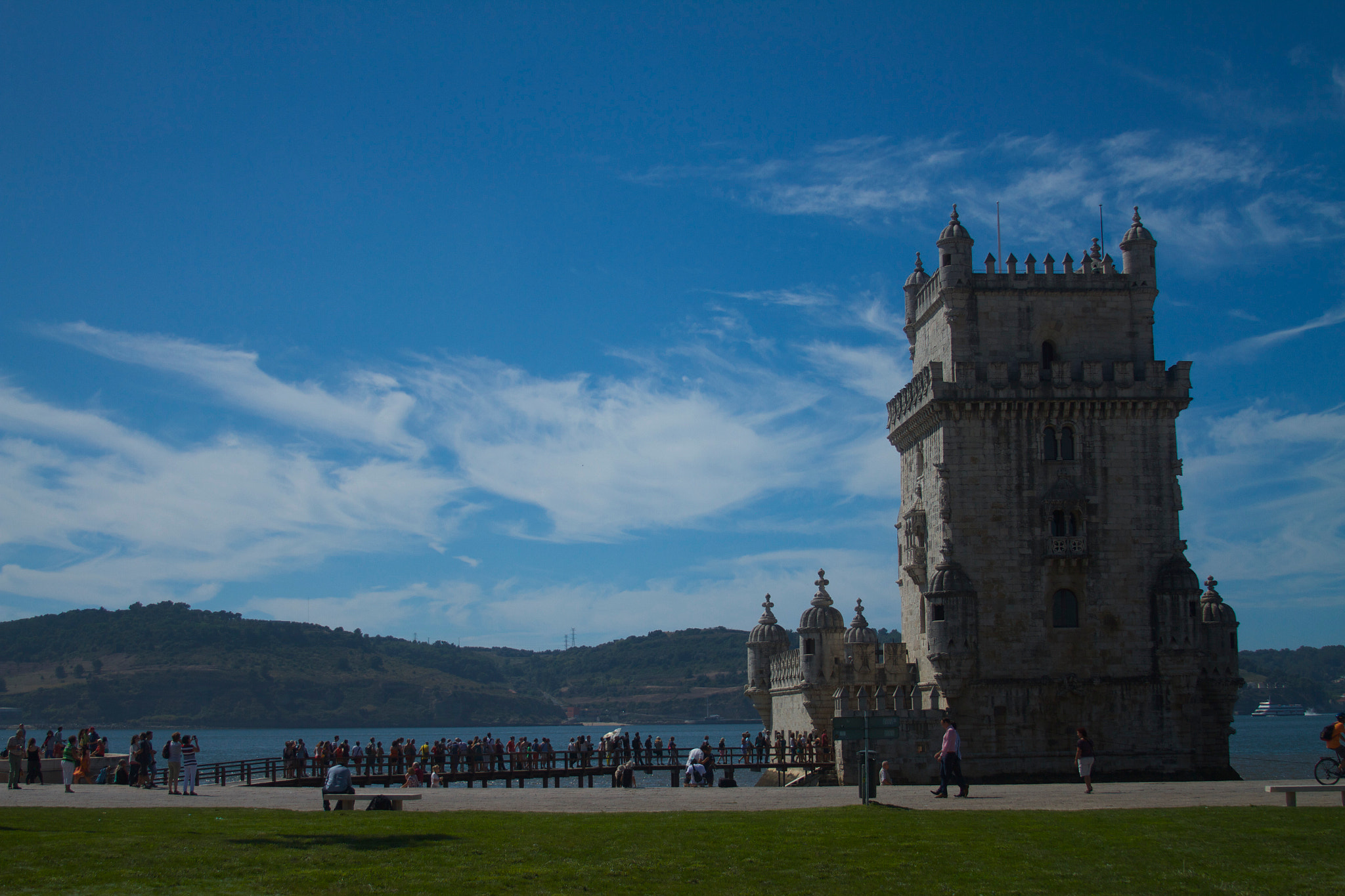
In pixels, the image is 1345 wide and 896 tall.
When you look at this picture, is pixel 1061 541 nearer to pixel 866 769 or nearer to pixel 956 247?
pixel 956 247

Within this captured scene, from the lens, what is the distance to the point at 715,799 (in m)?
30.1

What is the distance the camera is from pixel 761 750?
50812 millimetres

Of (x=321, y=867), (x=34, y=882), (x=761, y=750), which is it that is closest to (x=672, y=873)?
(x=321, y=867)

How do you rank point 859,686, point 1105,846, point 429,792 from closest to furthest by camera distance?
point 1105,846 → point 429,792 → point 859,686

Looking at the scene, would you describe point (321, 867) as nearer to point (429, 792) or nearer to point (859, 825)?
point (859, 825)

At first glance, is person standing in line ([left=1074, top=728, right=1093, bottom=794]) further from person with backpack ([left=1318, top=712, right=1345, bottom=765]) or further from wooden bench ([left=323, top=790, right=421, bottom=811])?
wooden bench ([left=323, top=790, right=421, bottom=811])

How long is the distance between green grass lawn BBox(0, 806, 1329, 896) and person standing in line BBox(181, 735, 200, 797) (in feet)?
30.4

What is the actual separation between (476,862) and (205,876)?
11.9 ft

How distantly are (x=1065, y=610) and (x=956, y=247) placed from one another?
44.8 ft

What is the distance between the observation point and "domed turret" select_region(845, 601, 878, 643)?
49.8 metres

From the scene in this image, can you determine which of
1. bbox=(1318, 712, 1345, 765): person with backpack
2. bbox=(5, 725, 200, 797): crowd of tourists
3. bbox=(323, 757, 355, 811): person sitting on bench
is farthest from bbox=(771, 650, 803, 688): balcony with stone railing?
bbox=(323, 757, 355, 811): person sitting on bench

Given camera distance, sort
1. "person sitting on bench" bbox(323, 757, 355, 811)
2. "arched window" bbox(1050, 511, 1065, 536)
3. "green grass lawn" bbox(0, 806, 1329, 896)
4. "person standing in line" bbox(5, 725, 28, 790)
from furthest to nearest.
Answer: "arched window" bbox(1050, 511, 1065, 536), "person standing in line" bbox(5, 725, 28, 790), "person sitting on bench" bbox(323, 757, 355, 811), "green grass lawn" bbox(0, 806, 1329, 896)

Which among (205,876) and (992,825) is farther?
(992,825)

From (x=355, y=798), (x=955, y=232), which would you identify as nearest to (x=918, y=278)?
(x=955, y=232)
